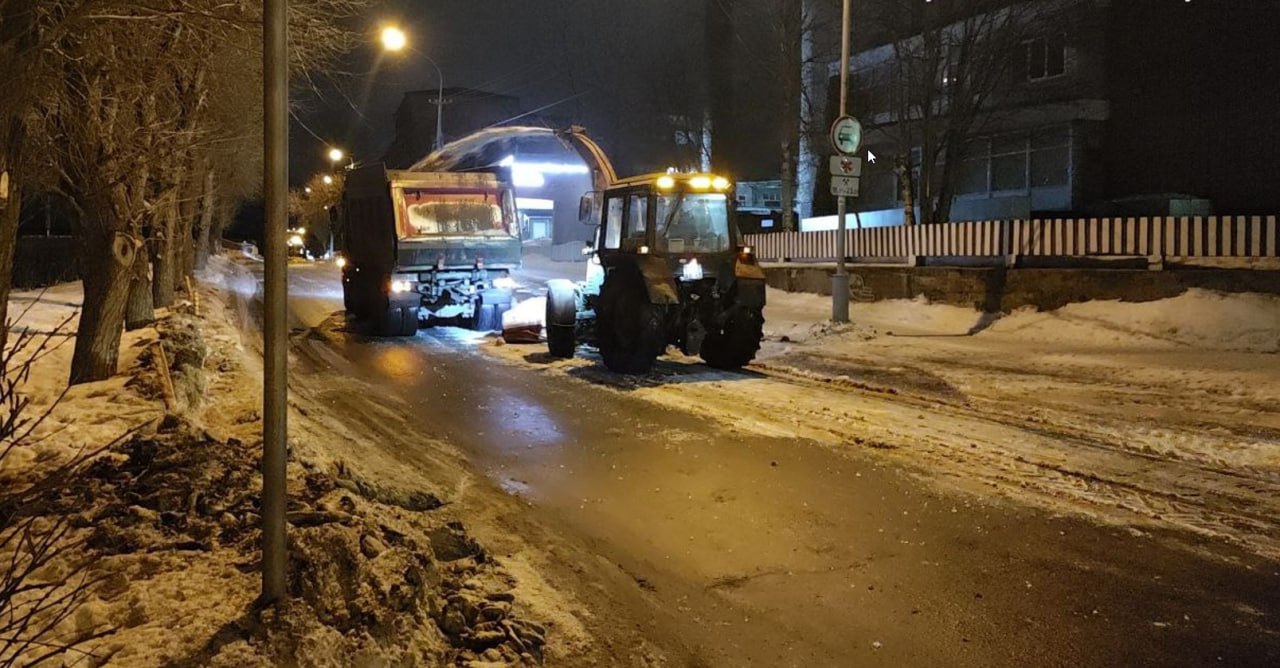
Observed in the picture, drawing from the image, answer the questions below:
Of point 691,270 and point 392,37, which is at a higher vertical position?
point 392,37

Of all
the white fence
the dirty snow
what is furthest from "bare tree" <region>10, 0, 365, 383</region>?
the white fence

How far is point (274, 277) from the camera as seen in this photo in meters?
4.12

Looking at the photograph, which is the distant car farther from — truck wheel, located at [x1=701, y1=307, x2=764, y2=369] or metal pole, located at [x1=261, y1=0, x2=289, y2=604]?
metal pole, located at [x1=261, y1=0, x2=289, y2=604]

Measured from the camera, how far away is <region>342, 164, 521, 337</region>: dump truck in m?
18.2

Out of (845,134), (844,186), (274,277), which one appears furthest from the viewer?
(845,134)

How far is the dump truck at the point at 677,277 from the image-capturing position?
42.8ft

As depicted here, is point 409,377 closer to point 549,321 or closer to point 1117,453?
point 549,321

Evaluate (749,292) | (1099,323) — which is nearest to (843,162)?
(1099,323)

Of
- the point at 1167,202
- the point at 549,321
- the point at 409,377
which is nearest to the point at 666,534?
the point at 409,377

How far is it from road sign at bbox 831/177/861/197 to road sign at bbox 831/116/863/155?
639 mm

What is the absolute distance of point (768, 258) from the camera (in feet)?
88.2

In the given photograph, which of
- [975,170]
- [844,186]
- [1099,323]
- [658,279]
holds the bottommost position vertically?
[1099,323]

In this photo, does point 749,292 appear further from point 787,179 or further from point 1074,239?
point 787,179

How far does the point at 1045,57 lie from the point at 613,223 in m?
19.5
